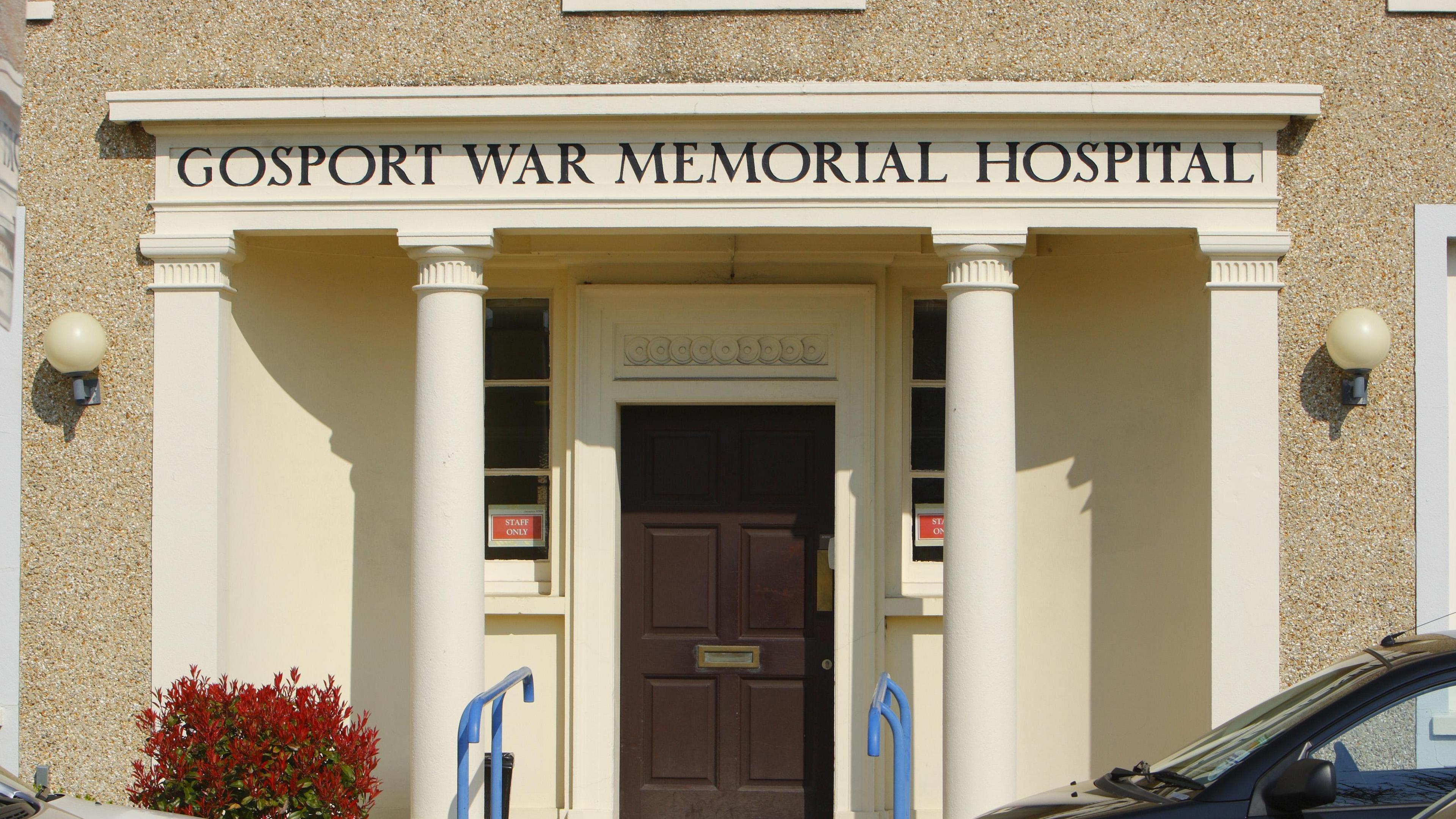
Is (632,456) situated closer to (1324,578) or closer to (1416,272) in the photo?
(1324,578)

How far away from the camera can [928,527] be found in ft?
24.1

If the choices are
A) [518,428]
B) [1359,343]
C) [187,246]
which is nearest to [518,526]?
[518,428]

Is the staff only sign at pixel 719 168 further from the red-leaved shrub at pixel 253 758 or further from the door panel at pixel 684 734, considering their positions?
the door panel at pixel 684 734

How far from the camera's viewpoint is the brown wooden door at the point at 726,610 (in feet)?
23.6

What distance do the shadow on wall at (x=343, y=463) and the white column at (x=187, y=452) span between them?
0.55 metres

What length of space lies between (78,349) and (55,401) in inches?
16.8

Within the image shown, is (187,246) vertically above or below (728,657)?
above

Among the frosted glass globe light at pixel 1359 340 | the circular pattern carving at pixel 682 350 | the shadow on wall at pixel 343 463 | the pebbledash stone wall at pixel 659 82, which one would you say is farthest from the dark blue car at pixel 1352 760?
the shadow on wall at pixel 343 463

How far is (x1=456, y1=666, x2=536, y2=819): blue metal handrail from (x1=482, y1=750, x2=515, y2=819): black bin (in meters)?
0.04

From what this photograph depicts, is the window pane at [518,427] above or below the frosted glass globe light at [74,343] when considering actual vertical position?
below

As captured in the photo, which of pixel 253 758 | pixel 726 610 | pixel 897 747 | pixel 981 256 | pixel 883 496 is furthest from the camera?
pixel 726 610

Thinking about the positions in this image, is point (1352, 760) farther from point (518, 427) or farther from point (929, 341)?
point (518, 427)

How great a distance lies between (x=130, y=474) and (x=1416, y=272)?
6.54 meters

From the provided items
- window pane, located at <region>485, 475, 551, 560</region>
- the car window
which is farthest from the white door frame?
the car window
